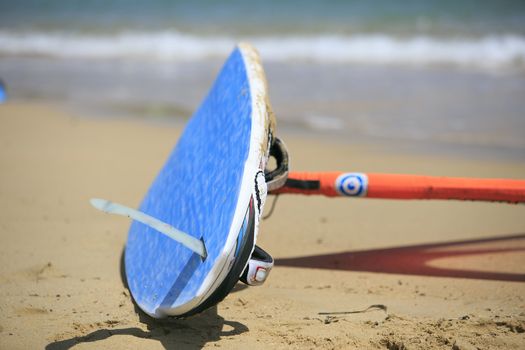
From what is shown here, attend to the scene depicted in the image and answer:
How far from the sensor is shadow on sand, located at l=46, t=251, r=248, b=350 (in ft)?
7.08

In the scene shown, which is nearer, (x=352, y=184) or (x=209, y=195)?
(x=209, y=195)

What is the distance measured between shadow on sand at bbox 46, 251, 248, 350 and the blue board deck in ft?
0.33

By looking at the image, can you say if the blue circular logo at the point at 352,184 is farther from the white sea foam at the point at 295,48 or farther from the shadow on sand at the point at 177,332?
the white sea foam at the point at 295,48

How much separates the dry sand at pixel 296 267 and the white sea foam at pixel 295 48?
496 cm

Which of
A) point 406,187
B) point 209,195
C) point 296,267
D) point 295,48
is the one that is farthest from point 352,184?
point 295,48

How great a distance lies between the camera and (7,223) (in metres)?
3.23

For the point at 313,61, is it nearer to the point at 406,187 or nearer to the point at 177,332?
the point at 406,187

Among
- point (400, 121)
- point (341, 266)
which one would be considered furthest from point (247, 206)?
point (400, 121)

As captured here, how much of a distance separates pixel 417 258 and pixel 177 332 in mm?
1395

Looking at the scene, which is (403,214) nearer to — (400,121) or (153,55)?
(400,121)

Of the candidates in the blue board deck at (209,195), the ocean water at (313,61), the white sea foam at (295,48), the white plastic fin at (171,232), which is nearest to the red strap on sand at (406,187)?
the blue board deck at (209,195)

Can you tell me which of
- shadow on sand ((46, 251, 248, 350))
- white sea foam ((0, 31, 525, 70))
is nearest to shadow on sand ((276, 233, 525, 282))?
shadow on sand ((46, 251, 248, 350))

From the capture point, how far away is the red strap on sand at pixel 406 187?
2768 millimetres

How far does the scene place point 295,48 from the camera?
1012 centimetres
